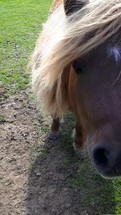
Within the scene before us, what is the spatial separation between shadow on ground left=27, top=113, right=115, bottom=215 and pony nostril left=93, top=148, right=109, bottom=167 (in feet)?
3.80

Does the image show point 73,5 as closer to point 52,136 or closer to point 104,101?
point 104,101

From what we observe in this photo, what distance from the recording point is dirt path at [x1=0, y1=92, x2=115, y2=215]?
2697 mm

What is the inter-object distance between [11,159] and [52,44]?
1476 mm

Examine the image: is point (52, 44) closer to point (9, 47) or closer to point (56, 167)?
point (56, 167)

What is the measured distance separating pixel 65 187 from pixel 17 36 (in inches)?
131

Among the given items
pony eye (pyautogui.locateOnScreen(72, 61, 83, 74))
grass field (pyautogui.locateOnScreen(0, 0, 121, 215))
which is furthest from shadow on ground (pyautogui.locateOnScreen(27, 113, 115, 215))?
pony eye (pyautogui.locateOnScreen(72, 61, 83, 74))

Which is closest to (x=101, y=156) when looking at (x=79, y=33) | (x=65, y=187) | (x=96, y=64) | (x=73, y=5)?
(x=96, y=64)

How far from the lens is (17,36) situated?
5.44 meters

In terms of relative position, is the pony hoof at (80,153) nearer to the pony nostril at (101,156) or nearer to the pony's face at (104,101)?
the pony's face at (104,101)

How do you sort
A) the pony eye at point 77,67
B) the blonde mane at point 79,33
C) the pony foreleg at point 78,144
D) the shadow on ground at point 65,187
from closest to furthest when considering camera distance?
the blonde mane at point 79,33
the pony eye at point 77,67
the shadow on ground at point 65,187
the pony foreleg at point 78,144

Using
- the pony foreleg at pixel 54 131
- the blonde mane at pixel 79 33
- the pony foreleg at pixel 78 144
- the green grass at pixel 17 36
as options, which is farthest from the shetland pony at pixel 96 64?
the green grass at pixel 17 36

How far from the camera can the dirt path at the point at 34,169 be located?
106 inches

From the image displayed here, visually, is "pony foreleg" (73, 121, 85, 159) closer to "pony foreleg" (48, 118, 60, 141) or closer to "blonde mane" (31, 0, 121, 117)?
"pony foreleg" (48, 118, 60, 141)

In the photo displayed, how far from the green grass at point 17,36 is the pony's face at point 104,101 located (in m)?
2.27
